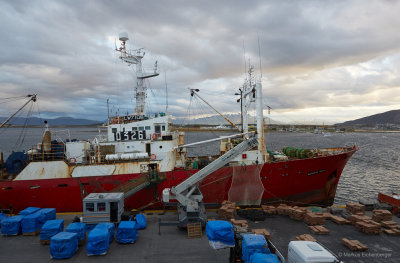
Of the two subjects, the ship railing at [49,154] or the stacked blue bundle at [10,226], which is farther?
the ship railing at [49,154]

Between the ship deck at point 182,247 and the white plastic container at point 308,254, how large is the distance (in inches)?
113

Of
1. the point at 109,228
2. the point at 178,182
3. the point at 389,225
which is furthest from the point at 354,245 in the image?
the point at 109,228

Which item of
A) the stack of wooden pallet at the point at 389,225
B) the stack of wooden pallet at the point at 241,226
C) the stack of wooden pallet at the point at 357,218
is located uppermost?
the stack of wooden pallet at the point at 241,226

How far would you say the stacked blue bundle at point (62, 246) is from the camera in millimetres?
9398

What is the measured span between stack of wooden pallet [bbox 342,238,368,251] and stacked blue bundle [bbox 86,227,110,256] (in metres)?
10.5

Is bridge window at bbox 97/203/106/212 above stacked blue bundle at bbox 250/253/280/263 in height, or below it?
above

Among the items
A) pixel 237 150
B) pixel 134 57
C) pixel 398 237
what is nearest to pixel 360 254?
pixel 398 237

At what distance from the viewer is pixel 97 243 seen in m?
9.62

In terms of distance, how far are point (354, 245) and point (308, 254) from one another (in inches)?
186

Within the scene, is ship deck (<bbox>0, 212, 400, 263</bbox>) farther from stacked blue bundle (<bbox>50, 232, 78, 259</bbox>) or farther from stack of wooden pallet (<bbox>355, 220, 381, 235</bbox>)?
stacked blue bundle (<bbox>50, 232, 78, 259</bbox>)

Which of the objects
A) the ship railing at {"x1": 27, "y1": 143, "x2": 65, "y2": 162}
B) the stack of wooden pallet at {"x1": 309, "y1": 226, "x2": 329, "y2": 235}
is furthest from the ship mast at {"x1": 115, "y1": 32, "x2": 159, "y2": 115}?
the stack of wooden pallet at {"x1": 309, "y1": 226, "x2": 329, "y2": 235}

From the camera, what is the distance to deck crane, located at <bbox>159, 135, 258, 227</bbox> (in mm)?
12070

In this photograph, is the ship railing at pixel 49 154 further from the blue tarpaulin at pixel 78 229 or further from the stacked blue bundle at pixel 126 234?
the stacked blue bundle at pixel 126 234

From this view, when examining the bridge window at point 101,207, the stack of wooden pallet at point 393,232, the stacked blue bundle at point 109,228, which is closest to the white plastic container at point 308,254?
the stack of wooden pallet at point 393,232
